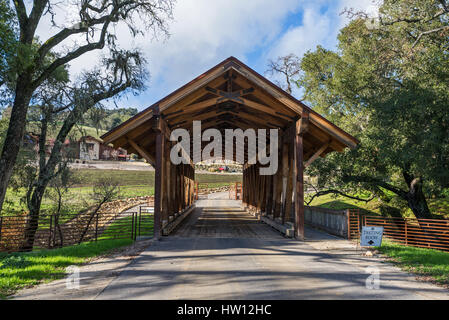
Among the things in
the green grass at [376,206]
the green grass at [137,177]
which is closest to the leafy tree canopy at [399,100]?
the green grass at [376,206]

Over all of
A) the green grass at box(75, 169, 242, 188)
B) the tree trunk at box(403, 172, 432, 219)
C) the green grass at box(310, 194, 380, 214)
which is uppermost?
the green grass at box(75, 169, 242, 188)

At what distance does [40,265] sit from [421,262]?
735cm

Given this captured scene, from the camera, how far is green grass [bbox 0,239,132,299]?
16.9ft

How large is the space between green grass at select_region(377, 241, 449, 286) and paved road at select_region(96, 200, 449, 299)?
0.36 metres

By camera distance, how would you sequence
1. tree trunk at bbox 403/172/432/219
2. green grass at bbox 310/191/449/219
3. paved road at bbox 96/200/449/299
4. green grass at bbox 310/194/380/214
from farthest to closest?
green grass at bbox 310/194/380/214
green grass at bbox 310/191/449/219
tree trunk at bbox 403/172/432/219
paved road at bbox 96/200/449/299

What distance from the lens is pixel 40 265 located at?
630 centimetres

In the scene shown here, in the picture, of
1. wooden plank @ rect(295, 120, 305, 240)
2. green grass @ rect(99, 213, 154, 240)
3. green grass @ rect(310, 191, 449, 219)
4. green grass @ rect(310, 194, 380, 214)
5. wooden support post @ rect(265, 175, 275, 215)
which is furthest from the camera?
green grass @ rect(310, 194, 380, 214)

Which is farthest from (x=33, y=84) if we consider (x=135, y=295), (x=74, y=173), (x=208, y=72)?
(x=135, y=295)

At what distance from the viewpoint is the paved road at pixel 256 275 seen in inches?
175

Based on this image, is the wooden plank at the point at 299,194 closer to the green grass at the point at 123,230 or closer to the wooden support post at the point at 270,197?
the green grass at the point at 123,230

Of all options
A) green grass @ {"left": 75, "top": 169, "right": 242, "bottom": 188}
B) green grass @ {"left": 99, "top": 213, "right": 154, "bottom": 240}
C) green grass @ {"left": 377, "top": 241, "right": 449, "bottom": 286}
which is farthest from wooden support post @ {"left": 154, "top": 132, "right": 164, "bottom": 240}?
green grass @ {"left": 75, "top": 169, "right": 242, "bottom": 188}

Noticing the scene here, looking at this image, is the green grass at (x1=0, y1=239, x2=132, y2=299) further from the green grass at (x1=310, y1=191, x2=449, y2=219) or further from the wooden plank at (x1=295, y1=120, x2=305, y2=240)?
the green grass at (x1=310, y1=191, x2=449, y2=219)

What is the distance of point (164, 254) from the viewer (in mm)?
7238

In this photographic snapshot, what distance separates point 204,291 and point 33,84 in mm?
9342
